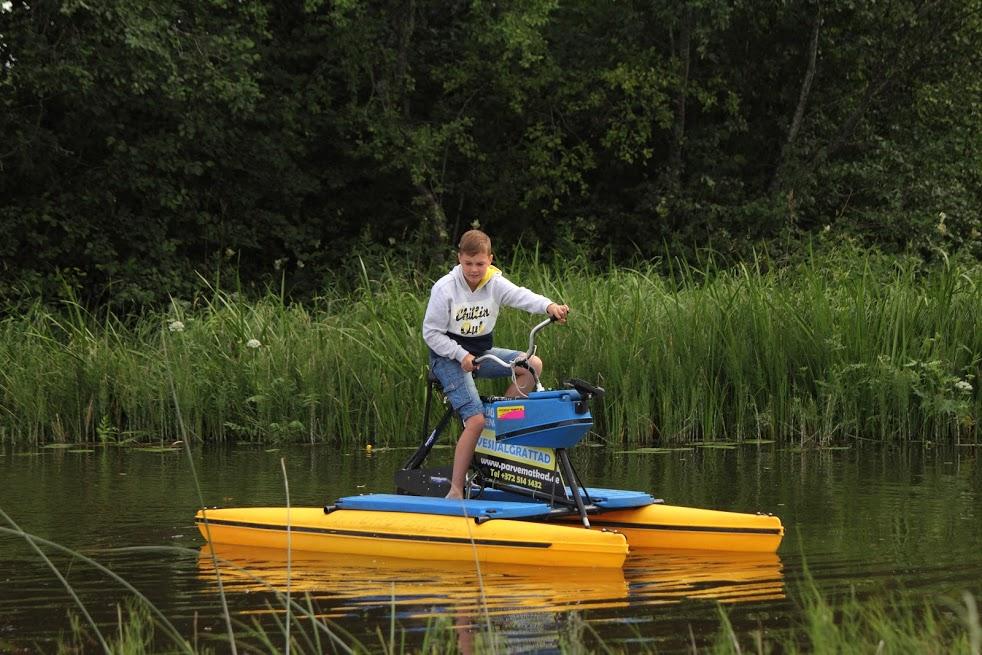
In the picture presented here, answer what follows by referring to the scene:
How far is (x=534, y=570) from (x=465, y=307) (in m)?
1.54

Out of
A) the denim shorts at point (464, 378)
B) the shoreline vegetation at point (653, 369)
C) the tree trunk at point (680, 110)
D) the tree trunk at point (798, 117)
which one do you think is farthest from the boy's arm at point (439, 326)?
the tree trunk at point (798, 117)

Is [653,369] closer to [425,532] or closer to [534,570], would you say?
[425,532]

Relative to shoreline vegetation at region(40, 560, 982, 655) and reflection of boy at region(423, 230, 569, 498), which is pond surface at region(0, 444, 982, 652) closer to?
shoreline vegetation at region(40, 560, 982, 655)

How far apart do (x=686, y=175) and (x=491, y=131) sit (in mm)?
3727

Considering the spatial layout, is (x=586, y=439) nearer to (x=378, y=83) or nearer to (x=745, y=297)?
(x=745, y=297)

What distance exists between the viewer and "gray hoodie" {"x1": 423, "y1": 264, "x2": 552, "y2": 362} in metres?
7.63

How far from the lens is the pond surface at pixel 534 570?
571 cm

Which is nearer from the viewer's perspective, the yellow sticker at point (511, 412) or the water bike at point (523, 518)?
the water bike at point (523, 518)

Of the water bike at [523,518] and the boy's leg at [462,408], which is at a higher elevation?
the boy's leg at [462,408]

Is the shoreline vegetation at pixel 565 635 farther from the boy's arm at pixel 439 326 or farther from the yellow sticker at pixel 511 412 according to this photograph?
the boy's arm at pixel 439 326

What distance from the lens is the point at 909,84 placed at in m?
25.9

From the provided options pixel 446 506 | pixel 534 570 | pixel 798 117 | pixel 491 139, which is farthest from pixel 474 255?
pixel 491 139

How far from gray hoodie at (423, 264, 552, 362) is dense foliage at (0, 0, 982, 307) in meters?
13.9

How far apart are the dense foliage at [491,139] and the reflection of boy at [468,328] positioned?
549 inches
